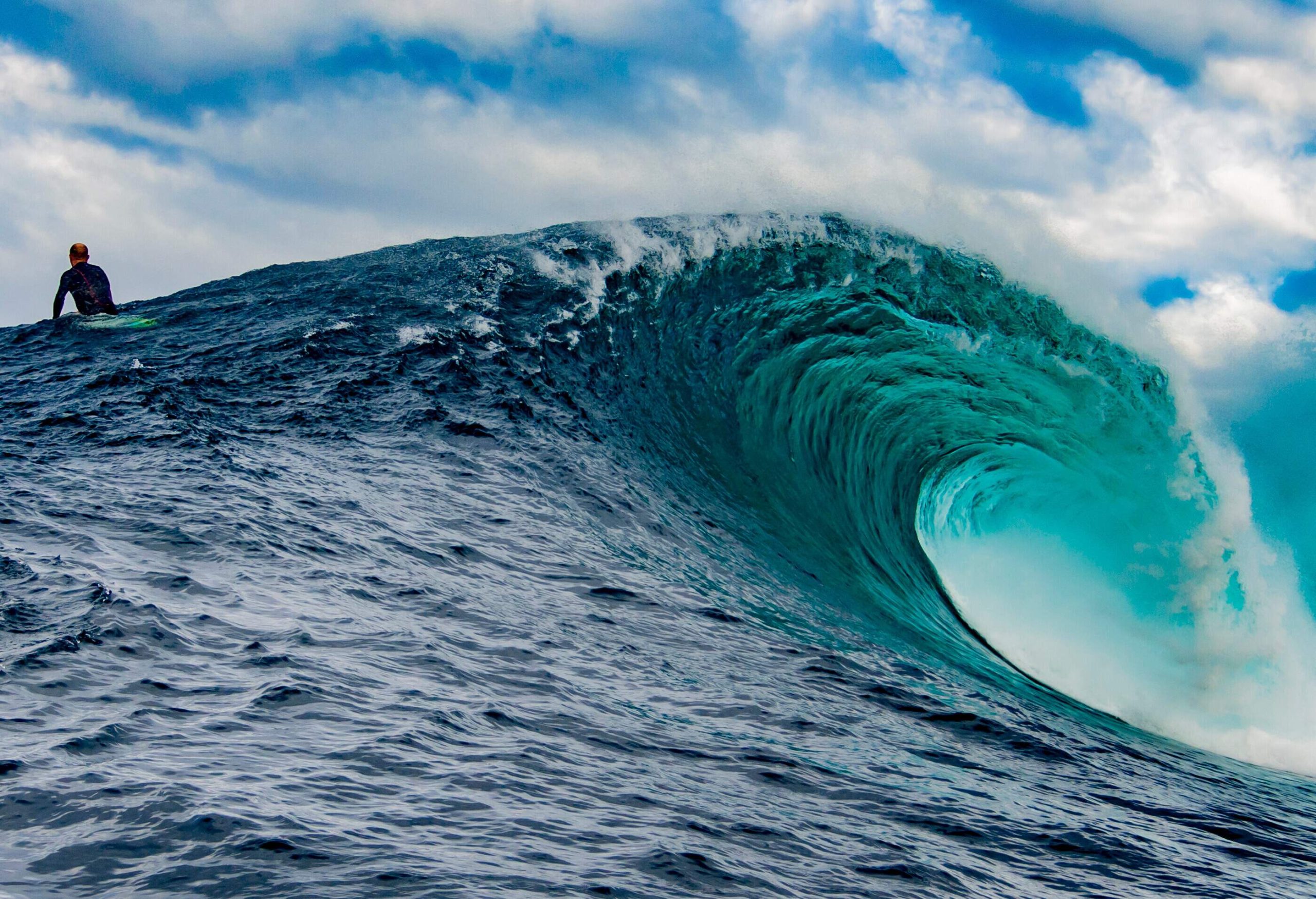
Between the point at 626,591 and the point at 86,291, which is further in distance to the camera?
the point at 86,291

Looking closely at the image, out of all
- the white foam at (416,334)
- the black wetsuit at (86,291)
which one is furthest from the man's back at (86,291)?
the white foam at (416,334)

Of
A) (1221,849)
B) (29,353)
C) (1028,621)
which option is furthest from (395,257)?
(1221,849)

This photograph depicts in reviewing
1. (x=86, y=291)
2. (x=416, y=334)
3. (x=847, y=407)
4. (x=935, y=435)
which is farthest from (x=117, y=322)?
(x=935, y=435)

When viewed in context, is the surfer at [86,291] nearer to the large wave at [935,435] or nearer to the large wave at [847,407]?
the large wave at [847,407]

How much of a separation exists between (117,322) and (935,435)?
409 inches

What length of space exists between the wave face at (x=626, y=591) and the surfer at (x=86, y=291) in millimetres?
607

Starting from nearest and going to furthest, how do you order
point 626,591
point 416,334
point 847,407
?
point 626,591, point 416,334, point 847,407

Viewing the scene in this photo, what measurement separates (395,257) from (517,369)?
6051mm

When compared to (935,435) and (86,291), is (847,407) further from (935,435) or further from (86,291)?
(86,291)

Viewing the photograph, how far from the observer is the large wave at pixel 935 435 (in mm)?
8914

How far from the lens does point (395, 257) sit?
1434 centimetres

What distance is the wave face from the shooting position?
2.82 m

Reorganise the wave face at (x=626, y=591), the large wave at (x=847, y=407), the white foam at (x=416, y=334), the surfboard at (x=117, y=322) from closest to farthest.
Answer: the wave face at (x=626, y=591) → the large wave at (x=847, y=407) → the white foam at (x=416, y=334) → the surfboard at (x=117, y=322)

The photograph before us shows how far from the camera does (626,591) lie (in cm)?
548
